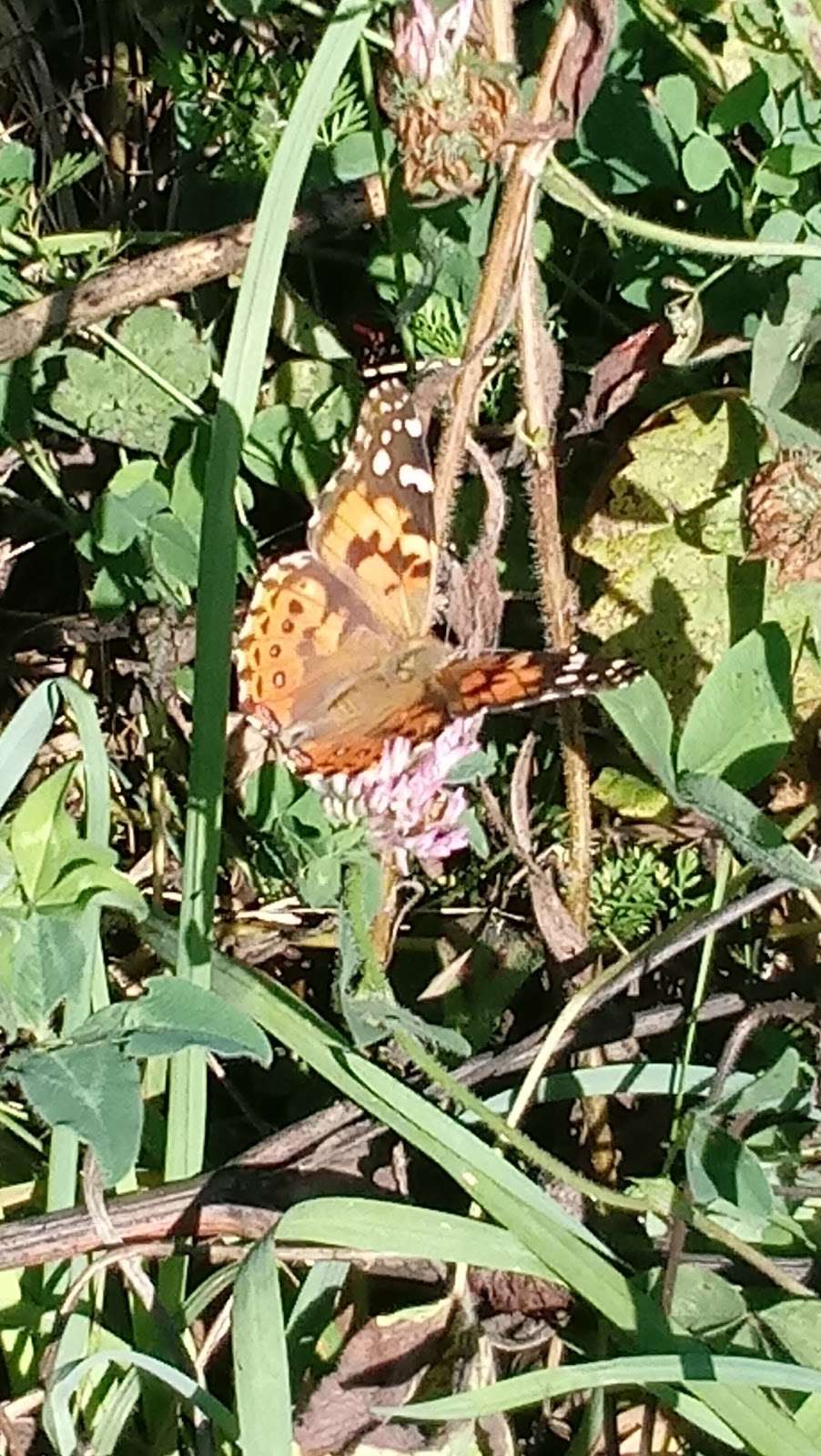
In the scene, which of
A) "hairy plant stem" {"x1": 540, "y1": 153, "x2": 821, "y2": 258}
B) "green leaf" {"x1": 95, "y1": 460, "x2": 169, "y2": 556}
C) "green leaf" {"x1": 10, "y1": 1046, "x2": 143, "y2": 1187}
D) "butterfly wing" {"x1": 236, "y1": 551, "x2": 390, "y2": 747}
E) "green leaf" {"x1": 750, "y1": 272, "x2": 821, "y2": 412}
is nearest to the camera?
"green leaf" {"x1": 10, "y1": 1046, "x2": 143, "y2": 1187}

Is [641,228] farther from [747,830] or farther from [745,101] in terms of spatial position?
[747,830]

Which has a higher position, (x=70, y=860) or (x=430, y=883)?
(x=70, y=860)

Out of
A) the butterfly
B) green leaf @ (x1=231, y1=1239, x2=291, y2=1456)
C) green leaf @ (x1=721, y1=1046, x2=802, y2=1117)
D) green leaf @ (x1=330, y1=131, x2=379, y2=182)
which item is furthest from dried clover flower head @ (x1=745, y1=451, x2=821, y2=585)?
green leaf @ (x1=231, y1=1239, x2=291, y2=1456)

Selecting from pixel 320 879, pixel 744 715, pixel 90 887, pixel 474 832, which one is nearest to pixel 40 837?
pixel 90 887

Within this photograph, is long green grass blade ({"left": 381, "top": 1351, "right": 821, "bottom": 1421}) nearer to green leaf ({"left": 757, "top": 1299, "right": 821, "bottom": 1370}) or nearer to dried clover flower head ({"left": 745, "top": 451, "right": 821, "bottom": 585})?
green leaf ({"left": 757, "top": 1299, "right": 821, "bottom": 1370})

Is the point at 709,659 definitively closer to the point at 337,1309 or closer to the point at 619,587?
the point at 619,587

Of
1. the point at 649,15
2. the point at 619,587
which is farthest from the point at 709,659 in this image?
the point at 649,15

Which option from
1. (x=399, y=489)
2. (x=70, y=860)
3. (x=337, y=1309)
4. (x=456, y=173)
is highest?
(x=456, y=173)
